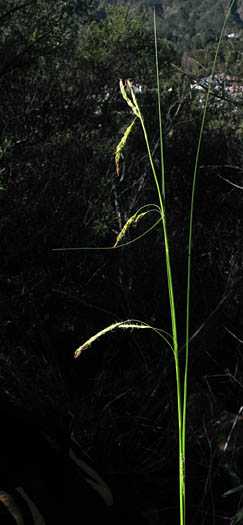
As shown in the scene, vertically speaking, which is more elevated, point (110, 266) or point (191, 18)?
point (191, 18)

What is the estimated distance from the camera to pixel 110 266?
438 cm

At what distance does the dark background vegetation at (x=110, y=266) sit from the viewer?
2.85m

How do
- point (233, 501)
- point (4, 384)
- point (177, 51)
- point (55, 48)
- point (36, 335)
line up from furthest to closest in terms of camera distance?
1. point (177, 51)
2. point (55, 48)
3. point (36, 335)
4. point (4, 384)
5. point (233, 501)

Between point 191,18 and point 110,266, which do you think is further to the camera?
point 191,18

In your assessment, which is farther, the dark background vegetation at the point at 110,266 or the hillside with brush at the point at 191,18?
the hillside with brush at the point at 191,18

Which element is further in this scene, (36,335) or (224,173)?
(224,173)

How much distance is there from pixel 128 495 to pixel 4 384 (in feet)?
3.07

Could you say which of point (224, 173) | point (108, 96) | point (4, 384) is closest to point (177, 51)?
point (108, 96)

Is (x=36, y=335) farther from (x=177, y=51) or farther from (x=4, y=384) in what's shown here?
(x=177, y=51)

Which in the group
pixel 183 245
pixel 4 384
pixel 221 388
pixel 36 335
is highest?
pixel 4 384

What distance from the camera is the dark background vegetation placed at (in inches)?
112

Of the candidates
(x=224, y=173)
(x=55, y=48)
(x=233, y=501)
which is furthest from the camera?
(x=224, y=173)

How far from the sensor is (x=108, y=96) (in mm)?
7684

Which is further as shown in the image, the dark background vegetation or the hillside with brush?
the hillside with brush
